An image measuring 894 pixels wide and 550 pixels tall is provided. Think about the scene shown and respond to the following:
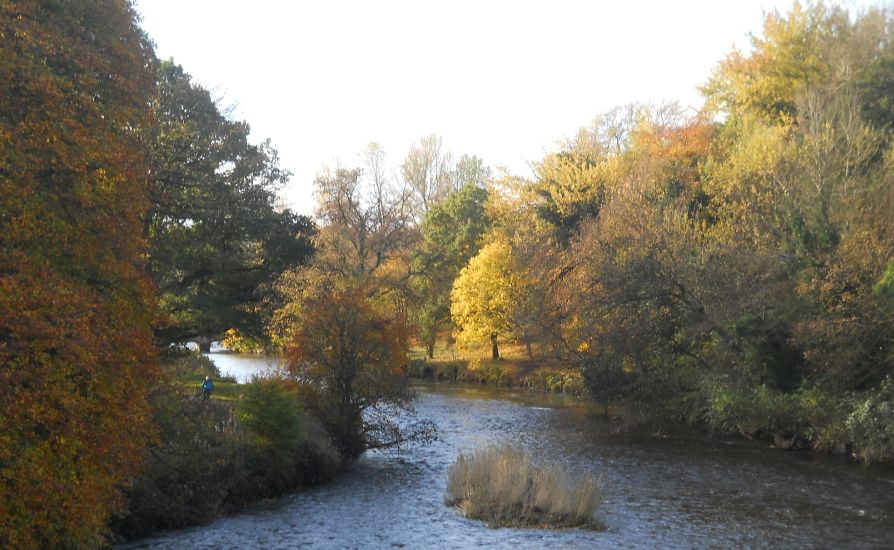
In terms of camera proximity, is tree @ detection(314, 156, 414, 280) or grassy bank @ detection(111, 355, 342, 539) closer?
grassy bank @ detection(111, 355, 342, 539)

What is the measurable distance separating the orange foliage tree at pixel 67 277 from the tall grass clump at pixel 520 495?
8.51 m

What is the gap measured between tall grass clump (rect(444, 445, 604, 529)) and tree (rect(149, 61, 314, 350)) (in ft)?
39.8

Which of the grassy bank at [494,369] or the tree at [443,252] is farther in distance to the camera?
the tree at [443,252]

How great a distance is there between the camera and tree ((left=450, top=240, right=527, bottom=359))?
5156 cm

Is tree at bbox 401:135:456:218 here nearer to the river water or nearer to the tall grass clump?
the river water

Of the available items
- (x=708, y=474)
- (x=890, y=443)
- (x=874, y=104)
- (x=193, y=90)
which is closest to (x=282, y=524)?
(x=708, y=474)

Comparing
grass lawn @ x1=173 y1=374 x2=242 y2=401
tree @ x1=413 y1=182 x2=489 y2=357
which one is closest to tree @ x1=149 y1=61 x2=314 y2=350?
grass lawn @ x1=173 y1=374 x2=242 y2=401

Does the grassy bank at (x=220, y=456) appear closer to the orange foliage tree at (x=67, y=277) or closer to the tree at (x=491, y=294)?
the orange foliage tree at (x=67, y=277)

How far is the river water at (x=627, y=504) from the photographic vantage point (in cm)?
1614

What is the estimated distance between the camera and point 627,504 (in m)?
19.5

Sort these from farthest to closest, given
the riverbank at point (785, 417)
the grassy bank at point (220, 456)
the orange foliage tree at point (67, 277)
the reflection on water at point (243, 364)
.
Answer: the reflection on water at point (243, 364)
the riverbank at point (785, 417)
the grassy bank at point (220, 456)
the orange foliage tree at point (67, 277)

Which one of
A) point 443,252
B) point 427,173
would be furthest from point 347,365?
point 427,173

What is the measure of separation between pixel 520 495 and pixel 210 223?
15.4 metres

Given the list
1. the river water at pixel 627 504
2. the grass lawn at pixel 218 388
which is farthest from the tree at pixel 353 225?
the river water at pixel 627 504
